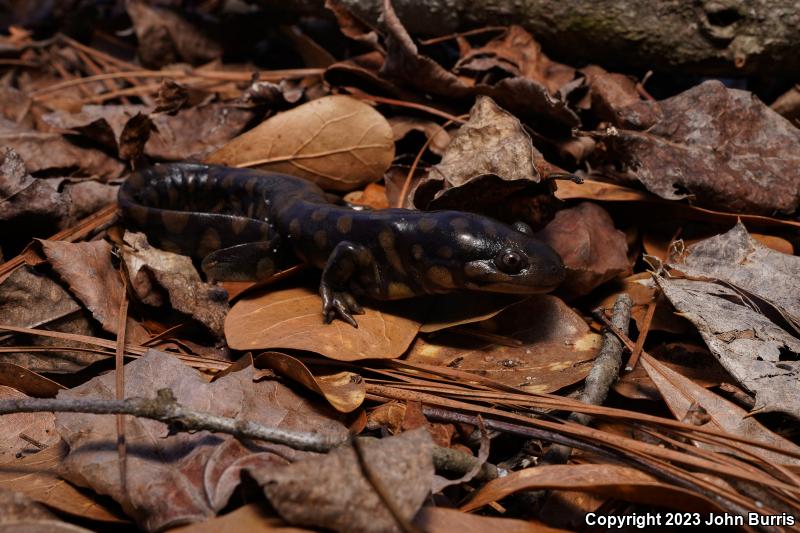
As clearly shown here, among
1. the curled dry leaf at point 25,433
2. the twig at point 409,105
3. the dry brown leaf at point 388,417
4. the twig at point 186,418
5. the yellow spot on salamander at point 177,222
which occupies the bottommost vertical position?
the yellow spot on salamander at point 177,222

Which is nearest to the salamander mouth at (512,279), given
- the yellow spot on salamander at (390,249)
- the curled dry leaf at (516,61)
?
the yellow spot on salamander at (390,249)

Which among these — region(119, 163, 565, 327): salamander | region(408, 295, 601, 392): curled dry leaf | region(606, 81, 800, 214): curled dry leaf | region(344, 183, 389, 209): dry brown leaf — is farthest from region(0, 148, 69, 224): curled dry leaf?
region(606, 81, 800, 214): curled dry leaf

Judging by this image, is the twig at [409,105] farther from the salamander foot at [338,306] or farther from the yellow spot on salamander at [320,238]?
the salamander foot at [338,306]

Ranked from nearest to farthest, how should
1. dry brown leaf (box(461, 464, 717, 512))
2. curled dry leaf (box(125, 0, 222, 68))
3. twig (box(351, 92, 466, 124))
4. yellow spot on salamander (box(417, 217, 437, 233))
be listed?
dry brown leaf (box(461, 464, 717, 512)), yellow spot on salamander (box(417, 217, 437, 233)), twig (box(351, 92, 466, 124)), curled dry leaf (box(125, 0, 222, 68))

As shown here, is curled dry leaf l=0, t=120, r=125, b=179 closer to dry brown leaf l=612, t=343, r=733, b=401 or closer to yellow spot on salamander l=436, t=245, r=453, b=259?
yellow spot on salamander l=436, t=245, r=453, b=259

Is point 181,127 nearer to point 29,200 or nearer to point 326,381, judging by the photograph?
point 29,200

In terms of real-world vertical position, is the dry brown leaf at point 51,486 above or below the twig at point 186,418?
below

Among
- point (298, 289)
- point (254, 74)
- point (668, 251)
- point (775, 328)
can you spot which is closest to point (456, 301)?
point (298, 289)
